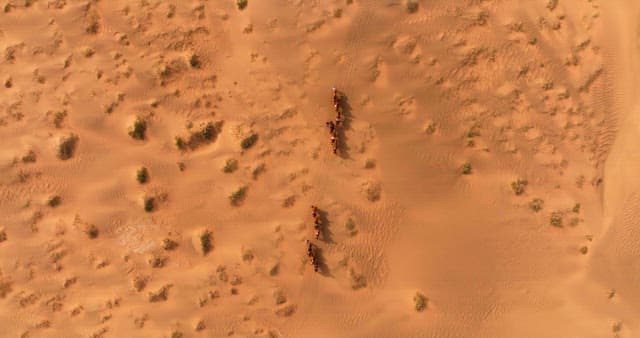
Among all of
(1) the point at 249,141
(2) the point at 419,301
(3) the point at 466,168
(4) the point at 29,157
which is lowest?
(2) the point at 419,301

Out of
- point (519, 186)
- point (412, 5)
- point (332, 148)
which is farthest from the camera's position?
point (332, 148)

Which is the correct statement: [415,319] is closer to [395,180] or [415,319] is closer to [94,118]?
[395,180]

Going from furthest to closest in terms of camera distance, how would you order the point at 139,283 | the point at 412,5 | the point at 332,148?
the point at 139,283, the point at 332,148, the point at 412,5

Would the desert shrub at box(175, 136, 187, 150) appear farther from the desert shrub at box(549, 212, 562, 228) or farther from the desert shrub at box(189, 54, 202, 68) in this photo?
the desert shrub at box(549, 212, 562, 228)

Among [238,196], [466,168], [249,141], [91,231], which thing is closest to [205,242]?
[238,196]

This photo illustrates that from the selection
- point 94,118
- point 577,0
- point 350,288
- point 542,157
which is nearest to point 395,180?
point 350,288

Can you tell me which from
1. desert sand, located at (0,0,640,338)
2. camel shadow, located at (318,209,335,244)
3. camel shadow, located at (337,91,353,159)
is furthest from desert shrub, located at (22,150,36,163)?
camel shadow, located at (337,91,353,159)

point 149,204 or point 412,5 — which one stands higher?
point 412,5

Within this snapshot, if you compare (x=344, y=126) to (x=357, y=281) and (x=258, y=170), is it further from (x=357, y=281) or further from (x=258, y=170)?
(x=357, y=281)
